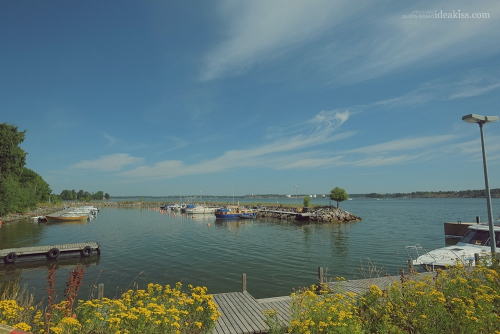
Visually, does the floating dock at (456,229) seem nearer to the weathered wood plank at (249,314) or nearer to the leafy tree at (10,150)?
the weathered wood plank at (249,314)

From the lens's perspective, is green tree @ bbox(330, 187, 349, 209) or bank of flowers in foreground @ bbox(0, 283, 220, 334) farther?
green tree @ bbox(330, 187, 349, 209)

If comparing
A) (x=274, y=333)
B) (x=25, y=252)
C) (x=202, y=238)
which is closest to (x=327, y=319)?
(x=274, y=333)

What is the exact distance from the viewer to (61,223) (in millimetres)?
54625

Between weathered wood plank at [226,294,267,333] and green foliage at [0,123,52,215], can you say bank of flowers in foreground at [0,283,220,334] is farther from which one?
green foliage at [0,123,52,215]

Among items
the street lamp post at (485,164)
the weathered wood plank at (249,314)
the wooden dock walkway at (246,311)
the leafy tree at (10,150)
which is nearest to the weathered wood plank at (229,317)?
the wooden dock walkway at (246,311)

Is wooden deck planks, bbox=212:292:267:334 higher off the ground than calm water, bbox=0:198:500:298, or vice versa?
wooden deck planks, bbox=212:292:267:334

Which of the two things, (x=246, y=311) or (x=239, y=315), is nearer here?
(x=239, y=315)

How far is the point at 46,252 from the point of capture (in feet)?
79.8

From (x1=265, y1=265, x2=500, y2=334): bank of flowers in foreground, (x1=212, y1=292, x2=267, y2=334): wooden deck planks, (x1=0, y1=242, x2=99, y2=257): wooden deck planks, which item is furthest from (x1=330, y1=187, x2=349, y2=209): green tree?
(x1=265, y1=265, x2=500, y2=334): bank of flowers in foreground

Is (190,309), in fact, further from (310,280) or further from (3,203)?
(3,203)

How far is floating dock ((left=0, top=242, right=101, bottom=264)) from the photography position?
2308 centimetres

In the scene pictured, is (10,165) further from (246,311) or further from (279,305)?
(279,305)

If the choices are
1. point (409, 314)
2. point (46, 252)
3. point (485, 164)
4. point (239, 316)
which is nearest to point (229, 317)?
point (239, 316)

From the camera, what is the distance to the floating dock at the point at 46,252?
23077 millimetres
